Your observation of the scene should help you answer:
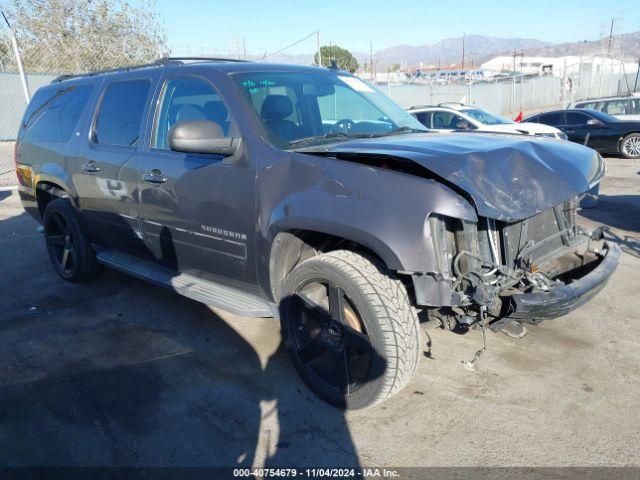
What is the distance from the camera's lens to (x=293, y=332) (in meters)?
3.21

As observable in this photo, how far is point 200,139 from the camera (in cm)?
310

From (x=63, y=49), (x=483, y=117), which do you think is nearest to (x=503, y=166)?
(x=483, y=117)

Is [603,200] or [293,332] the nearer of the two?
[293,332]

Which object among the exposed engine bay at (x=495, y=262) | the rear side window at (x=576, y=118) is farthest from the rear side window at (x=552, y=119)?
the exposed engine bay at (x=495, y=262)

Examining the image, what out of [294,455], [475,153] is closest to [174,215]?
[294,455]

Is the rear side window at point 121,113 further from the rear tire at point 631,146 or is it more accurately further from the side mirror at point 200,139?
the rear tire at point 631,146

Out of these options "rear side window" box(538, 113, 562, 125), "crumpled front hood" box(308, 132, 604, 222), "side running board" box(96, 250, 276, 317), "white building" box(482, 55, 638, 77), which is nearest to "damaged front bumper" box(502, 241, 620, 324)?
"crumpled front hood" box(308, 132, 604, 222)

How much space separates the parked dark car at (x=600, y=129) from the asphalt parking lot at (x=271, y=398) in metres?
9.94

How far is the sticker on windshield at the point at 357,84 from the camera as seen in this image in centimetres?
415

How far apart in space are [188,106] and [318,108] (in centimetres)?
93

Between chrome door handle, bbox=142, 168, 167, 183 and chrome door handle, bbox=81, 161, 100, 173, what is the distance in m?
0.81

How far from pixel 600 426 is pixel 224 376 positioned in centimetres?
225

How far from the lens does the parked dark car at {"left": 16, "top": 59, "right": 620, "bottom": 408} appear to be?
2.59 meters

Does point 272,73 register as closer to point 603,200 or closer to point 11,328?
point 11,328
